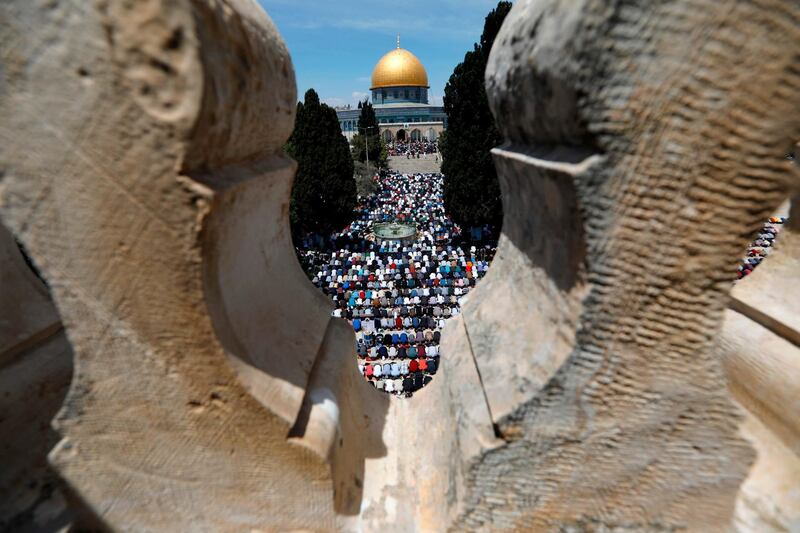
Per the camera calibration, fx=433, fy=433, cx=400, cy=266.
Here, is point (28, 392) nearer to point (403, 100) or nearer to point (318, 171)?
point (318, 171)

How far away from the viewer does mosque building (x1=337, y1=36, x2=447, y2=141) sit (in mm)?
42594

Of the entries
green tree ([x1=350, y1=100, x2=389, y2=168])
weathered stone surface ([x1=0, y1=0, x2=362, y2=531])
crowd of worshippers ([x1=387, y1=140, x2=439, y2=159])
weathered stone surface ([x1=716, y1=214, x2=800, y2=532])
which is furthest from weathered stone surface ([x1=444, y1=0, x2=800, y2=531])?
crowd of worshippers ([x1=387, y1=140, x2=439, y2=159])

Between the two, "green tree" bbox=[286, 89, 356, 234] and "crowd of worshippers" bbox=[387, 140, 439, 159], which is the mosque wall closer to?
"green tree" bbox=[286, 89, 356, 234]

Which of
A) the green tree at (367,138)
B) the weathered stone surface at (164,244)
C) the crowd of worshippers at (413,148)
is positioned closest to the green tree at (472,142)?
the weathered stone surface at (164,244)

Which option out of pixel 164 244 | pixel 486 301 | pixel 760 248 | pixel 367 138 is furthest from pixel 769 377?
pixel 367 138

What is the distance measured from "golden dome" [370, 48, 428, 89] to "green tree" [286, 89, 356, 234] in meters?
29.7

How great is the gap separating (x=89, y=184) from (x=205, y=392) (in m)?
0.66

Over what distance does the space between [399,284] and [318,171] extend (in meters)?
5.21

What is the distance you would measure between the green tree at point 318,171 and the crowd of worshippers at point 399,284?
4.33 feet

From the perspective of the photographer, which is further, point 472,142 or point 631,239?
point 472,142

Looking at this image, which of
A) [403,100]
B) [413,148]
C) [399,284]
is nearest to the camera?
[399,284]

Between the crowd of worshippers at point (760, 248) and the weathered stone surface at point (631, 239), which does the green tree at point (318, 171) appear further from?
the weathered stone surface at point (631, 239)

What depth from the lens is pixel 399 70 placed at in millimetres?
42438

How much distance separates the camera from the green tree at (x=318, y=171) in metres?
15.0
